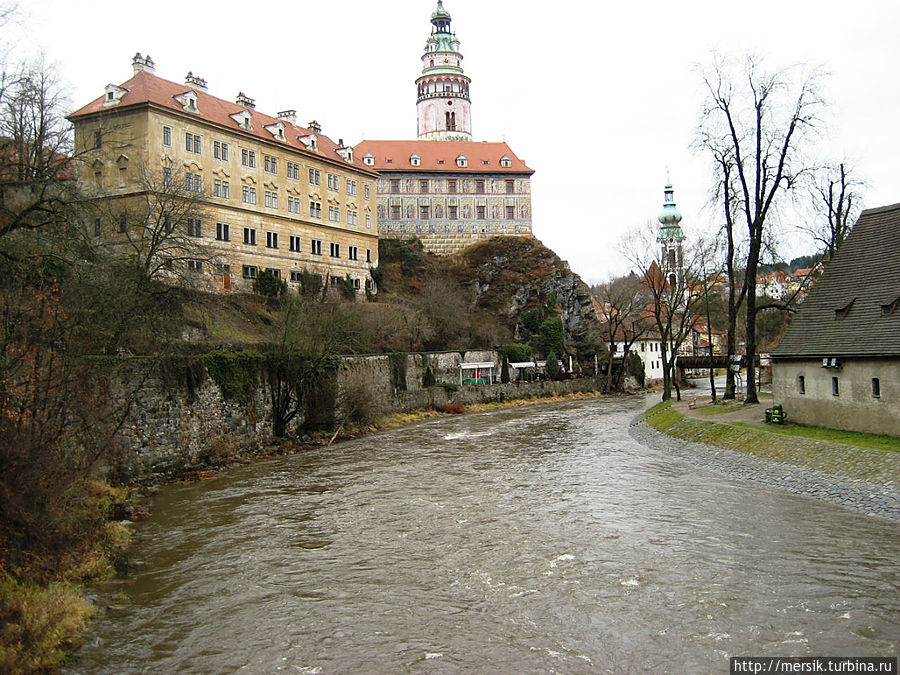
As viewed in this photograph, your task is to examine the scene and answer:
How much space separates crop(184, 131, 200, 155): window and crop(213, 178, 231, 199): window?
85.6 inches

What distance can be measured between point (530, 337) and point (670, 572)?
50211mm

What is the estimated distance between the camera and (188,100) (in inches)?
1610

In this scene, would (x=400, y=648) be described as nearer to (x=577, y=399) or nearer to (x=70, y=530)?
(x=70, y=530)

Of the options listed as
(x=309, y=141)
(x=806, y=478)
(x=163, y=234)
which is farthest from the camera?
(x=309, y=141)

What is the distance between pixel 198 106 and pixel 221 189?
517 centimetres

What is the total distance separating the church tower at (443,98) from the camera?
280ft

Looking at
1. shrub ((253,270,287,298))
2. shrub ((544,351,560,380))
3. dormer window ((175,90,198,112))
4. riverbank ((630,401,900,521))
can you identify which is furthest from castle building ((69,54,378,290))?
riverbank ((630,401,900,521))

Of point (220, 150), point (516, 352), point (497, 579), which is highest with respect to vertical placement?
point (220, 150)

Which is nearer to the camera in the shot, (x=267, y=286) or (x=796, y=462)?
(x=796, y=462)

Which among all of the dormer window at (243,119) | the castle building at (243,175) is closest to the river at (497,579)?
the castle building at (243,175)

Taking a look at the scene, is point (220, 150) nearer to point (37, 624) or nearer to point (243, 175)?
point (243, 175)

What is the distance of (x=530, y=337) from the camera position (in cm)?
6153

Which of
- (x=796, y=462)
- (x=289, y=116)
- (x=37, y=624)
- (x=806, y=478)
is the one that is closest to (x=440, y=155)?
(x=289, y=116)

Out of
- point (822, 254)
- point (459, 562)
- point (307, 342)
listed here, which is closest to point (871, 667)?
point (459, 562)
